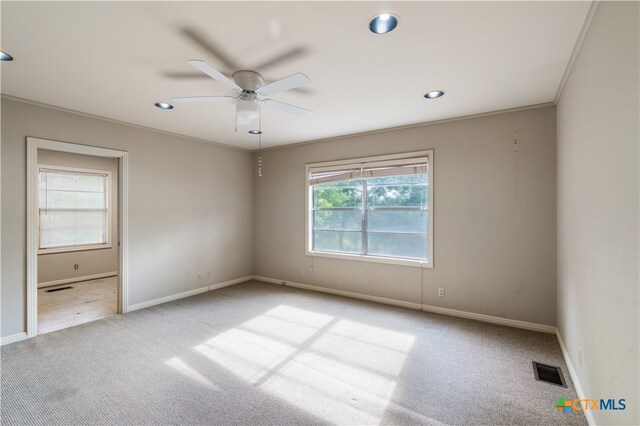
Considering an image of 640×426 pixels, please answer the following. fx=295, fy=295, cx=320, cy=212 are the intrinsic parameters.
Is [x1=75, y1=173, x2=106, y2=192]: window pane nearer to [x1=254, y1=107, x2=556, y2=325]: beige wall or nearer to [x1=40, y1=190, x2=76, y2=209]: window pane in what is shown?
[x1=40, y1=190, x2=76, y2=209]: window pane

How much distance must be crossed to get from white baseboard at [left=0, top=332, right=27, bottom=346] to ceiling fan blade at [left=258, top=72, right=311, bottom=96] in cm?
373

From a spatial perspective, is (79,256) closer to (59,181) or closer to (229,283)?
(59,181)

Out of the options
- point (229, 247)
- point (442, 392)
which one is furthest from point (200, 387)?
point (229, 247)

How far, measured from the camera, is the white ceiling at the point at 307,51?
1.81m

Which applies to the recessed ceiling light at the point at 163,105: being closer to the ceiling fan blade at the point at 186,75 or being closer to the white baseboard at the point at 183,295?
the ceiling fan blade at the point at 186,75

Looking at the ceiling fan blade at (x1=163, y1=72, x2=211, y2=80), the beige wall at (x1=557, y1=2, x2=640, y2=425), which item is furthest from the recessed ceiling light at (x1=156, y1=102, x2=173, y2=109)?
the beige wall at (x1=557, y1=2, x2=640, y2=425)

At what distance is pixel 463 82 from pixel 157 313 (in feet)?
15.2

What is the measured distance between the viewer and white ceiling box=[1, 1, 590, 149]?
1.81 metres

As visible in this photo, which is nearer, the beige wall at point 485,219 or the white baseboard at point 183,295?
the beige wall at point 485,219

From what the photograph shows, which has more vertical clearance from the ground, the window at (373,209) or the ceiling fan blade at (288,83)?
the ceiling fan blade at (288,83)

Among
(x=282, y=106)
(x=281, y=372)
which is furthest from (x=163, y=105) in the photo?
(x=281, y=372)

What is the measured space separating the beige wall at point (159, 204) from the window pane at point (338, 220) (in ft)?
5.14

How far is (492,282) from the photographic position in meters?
3.70

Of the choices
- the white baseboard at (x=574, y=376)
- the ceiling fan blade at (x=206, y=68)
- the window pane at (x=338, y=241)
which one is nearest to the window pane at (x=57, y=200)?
the window pane at (x=338, y=241)
